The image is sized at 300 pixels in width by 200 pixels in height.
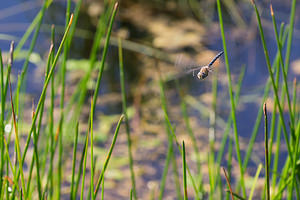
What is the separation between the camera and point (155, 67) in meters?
2.16

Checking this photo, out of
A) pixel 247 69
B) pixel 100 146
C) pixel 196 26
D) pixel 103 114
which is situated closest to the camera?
pixel 100 146

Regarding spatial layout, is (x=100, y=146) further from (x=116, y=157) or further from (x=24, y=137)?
(x=24, y=137)

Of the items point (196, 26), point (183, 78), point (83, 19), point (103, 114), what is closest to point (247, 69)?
point (183, 78)

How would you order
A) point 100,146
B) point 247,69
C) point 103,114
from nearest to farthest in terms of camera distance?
point 100,146
point 103,114
point 247,69

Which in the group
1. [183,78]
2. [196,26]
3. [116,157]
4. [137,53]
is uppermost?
[196,26]

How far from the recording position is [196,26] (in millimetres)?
2475

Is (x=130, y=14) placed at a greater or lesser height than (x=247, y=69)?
greater

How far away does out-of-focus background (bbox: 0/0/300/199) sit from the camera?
5.96 feet

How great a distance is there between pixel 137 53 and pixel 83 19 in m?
0.39

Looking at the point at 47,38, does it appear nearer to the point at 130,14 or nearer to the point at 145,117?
the point at 130,14

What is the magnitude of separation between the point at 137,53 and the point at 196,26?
1.24 ft

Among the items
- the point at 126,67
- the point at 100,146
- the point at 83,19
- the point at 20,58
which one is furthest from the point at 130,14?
the point at 100,146

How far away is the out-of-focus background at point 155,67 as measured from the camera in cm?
182

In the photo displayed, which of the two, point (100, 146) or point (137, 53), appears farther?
point (137, 53)
